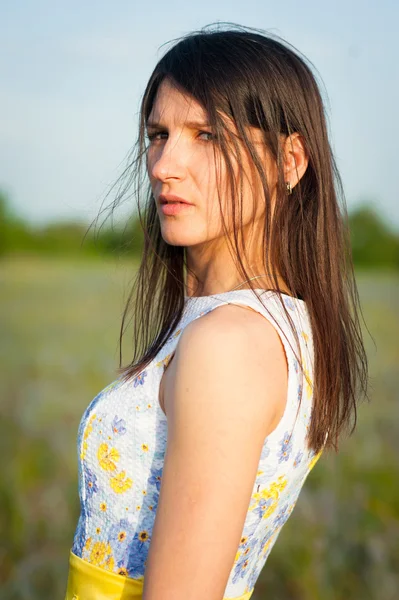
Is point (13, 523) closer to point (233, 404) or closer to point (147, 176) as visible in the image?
point (147, 176)

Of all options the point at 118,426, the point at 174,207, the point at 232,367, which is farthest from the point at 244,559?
the point at 174,207

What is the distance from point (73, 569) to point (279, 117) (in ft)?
2.61

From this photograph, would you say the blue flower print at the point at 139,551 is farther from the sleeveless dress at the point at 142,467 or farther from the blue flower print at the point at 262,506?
the blue flower print at the point at 262,506

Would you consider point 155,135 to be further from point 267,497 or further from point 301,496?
point 301,496

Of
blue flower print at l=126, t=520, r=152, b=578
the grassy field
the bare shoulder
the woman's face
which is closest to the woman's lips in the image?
the woman's face

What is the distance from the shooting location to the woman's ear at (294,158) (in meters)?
1.25

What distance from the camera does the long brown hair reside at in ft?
3.85

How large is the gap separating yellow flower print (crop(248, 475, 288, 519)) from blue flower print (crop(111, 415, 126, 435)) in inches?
8.2

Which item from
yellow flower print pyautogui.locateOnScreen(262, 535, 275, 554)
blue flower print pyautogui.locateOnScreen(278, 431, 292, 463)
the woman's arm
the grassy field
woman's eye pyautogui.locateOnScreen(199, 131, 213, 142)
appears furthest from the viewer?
the grassy field

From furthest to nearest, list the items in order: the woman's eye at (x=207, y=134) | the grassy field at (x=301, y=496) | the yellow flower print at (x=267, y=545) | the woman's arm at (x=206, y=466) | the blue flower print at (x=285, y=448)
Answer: the grassy field at (x=301, y=496) < the yellow flower print at (x=267, y=545) < the woman's eye at (x=207, y=134) < the blue flower print at (x=285, y=448) < the woman's arm at (x=206, y=466)

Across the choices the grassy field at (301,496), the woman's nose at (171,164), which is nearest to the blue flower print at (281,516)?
the woman's nose at (171,164)

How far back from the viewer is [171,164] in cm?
118

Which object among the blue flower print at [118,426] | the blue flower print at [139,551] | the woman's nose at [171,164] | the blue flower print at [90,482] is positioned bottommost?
the blue flower print at [139,551]

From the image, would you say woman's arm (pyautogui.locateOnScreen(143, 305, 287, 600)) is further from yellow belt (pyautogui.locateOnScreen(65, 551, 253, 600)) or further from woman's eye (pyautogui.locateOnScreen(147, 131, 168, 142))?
woman's eye (pyautogui.locateOnScreen(147, 131, 168, 142))
